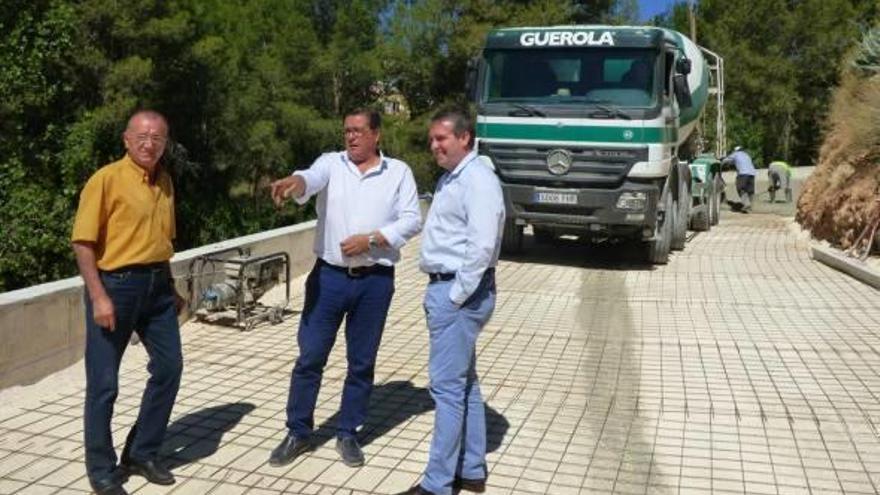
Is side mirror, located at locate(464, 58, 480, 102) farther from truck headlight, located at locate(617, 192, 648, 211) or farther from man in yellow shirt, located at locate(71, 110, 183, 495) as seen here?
man in yellow shirt, located at locate(71, 110, 183, 495)

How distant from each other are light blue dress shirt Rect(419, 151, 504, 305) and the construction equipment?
3.73 meters

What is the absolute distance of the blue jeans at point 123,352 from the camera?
12.3 ft

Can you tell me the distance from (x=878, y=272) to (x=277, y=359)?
23.7 ft

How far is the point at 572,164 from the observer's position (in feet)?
33.8

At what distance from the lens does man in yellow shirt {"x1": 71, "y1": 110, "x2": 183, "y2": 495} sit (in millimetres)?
3672

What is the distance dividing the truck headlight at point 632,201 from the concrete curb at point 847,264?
8.54ft

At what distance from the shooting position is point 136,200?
377 cm

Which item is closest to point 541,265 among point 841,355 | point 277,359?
point 841,355

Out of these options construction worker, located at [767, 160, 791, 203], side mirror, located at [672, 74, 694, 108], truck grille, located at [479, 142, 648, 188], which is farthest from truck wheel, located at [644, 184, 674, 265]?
construction worker, located at [767, 160, 791, 203]

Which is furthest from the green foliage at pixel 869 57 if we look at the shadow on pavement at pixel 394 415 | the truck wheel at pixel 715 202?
the shadow on pavement at pixel 394 415

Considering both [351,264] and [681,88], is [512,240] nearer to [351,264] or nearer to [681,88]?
[681,88]

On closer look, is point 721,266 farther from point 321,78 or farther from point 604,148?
point 321,78

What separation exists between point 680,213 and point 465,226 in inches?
358

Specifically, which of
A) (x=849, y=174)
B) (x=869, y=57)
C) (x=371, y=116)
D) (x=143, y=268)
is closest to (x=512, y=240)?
(x=849, y=174)
